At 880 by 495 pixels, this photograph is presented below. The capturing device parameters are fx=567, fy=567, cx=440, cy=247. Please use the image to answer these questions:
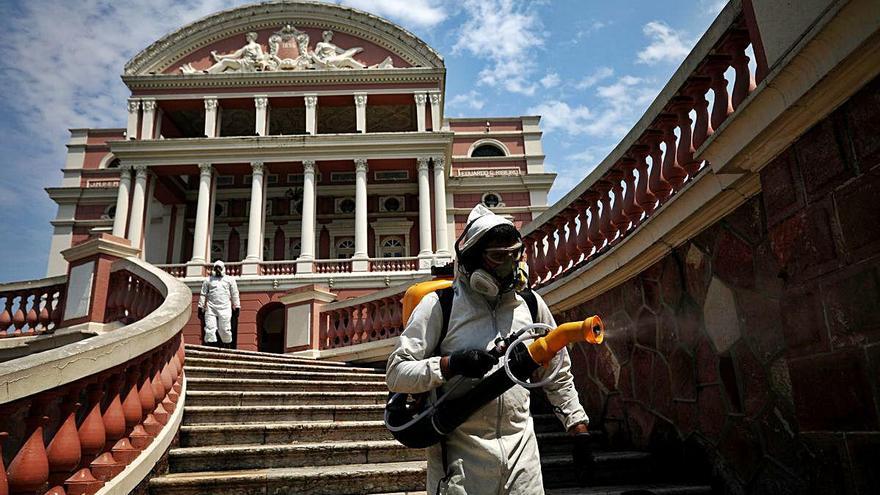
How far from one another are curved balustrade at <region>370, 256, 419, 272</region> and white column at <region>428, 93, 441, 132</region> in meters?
6.44

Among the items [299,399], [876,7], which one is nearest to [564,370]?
[876,7]

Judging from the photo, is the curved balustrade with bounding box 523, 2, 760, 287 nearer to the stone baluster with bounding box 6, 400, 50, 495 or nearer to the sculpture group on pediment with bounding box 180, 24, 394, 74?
the stone baluster with bounding box 6, 400, 50, 495

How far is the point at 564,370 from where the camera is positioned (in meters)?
2.32

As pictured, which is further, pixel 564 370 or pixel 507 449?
pixel 564 370

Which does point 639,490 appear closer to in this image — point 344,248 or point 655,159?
point 655,159

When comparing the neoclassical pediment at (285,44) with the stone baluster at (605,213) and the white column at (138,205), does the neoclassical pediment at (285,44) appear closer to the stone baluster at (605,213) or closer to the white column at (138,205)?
the white column at (138,205)

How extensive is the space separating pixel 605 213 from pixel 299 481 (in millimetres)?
Answer: 3410

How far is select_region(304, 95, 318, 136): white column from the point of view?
81.4ft

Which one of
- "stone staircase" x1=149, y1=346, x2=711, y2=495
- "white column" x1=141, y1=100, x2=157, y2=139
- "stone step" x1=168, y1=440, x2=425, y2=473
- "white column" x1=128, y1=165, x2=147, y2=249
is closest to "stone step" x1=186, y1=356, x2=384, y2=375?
"stone staircase" x1=149, y1=346, x2=711, y2=495

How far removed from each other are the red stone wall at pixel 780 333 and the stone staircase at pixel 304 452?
1.54 ft

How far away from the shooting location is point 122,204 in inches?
929

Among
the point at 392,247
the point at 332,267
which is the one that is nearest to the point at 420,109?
the point at 392,247

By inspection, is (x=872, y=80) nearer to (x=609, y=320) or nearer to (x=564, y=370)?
(x=564, y=370)

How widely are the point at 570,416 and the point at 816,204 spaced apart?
1.47 m
